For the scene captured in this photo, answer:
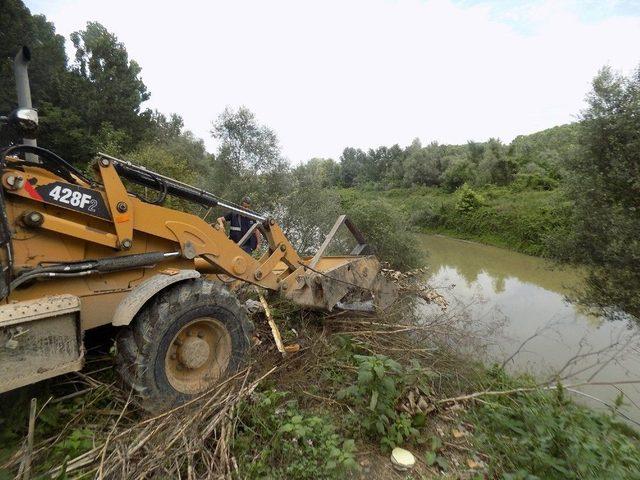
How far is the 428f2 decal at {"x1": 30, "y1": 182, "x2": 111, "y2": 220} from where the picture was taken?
2.74 m

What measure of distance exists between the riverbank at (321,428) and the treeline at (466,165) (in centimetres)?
900

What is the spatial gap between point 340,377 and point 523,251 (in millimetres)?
19325

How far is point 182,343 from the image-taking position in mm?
3164

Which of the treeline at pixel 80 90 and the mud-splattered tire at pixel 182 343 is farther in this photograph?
the treeline at pixel 80 90

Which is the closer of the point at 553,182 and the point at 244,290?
the point at 244,290

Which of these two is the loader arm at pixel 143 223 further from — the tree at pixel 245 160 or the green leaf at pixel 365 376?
the tree at pixel 245 160

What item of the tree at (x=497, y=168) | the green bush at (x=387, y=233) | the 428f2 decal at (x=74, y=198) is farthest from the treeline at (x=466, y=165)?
the 428f2 decal at (x=74, y=198)

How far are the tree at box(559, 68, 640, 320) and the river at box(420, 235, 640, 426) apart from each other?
0.91 metres

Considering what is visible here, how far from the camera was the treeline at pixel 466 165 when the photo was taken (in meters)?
25.6

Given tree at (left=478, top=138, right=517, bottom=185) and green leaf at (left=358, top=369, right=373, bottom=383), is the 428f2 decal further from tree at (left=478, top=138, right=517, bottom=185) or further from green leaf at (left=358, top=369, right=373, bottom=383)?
tree at (left=478, top=138, right=517, bottom=185)

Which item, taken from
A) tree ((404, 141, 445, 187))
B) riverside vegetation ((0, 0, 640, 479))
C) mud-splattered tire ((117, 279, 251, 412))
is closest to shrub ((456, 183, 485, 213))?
tree ((404, 141, 445, 187))

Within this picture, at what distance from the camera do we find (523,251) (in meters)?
19.8

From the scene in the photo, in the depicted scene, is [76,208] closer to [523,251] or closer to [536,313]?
[536,313]

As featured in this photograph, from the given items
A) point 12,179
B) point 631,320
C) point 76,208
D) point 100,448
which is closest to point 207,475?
point 100,448
